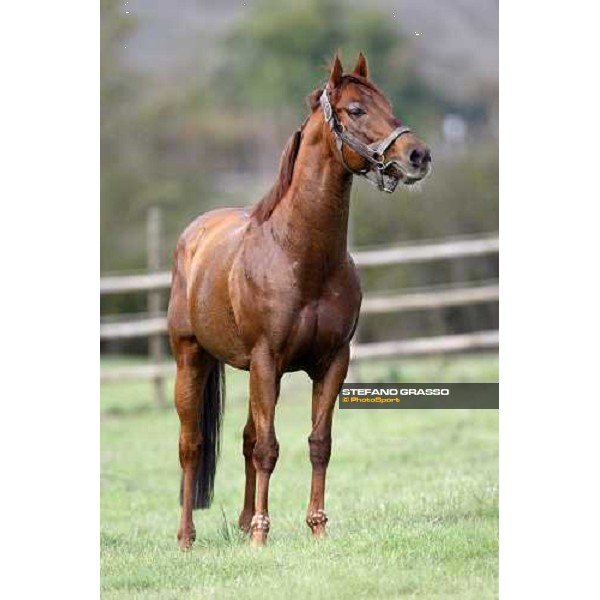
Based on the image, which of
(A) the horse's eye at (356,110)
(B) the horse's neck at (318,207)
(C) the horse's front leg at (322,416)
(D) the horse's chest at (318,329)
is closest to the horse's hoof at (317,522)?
(C) the horse's front leg at (322,416)

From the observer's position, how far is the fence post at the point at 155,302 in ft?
33.4

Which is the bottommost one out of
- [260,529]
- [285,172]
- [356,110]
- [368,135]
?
[260,529]

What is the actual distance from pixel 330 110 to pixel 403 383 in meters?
2.79

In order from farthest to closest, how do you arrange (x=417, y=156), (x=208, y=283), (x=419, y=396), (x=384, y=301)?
1. (x=384, y=301)
2. (x=419, y=396)
3. (x=208, y=283)
4. (x=417, y=156)

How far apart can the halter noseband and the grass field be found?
1.60 metres

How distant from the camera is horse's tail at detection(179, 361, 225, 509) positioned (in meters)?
6.86

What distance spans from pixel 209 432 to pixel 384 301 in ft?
12.0

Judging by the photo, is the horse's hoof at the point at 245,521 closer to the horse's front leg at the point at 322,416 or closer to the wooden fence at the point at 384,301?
the horse's front leg at the point at 322,416

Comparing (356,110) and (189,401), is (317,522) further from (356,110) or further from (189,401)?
(356,110)

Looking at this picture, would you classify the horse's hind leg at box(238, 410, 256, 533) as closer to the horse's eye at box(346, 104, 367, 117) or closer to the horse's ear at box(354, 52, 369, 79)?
the horse's eye at box(346, 104, 367, 117)

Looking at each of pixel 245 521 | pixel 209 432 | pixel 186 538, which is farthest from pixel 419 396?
pixel 186 538

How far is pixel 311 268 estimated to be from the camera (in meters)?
5.94

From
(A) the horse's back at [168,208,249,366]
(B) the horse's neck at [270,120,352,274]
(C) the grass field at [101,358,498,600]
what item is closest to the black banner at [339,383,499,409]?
(C) the grass field at [101,358,498,600]

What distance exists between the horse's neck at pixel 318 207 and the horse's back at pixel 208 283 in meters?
0.44
